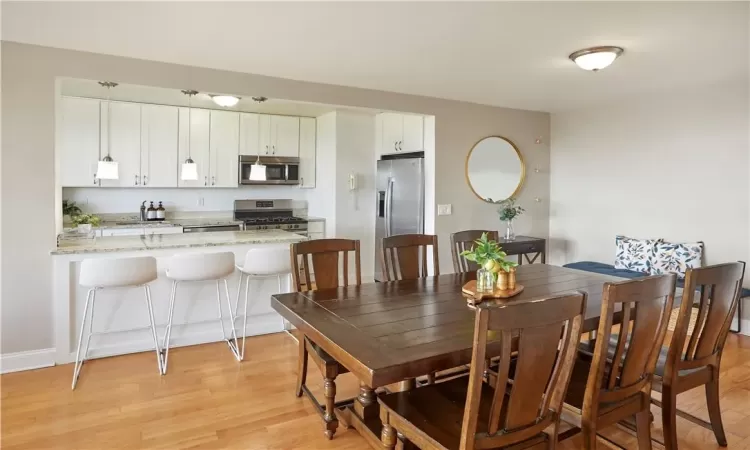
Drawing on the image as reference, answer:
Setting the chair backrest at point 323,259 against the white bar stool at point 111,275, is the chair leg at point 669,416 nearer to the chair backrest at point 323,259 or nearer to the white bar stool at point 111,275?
the chair backrest at point 323,259

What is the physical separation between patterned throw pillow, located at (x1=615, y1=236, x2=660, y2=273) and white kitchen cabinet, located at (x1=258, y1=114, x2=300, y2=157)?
13.5ft

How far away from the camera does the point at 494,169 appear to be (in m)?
5.37

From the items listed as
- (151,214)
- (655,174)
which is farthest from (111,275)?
(655,174)

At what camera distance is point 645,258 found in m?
4.52

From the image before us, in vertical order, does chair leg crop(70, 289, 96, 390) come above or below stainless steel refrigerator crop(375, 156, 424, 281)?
below

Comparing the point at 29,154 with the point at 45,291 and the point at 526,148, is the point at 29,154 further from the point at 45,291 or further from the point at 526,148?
the point at 526,148

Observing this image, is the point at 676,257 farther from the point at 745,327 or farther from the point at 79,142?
the point at 79,142

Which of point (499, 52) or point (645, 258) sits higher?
point (499, 52)

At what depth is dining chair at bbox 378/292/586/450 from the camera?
1405 mm

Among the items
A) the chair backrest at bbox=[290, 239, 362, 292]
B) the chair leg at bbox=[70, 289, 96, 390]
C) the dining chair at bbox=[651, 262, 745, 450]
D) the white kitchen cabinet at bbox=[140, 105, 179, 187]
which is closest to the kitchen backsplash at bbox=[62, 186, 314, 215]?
the white kitchen cabinet at bbox=[140, 105, 179, 187]

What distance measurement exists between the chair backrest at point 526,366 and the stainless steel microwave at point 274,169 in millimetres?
5070

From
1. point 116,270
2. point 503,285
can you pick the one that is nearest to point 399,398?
point 503,285

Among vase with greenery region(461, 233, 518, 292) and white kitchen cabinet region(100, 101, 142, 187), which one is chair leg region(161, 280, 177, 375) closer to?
vase with greenery region(461, 233, 518, 292)

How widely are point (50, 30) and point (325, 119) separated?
359 centimetres
